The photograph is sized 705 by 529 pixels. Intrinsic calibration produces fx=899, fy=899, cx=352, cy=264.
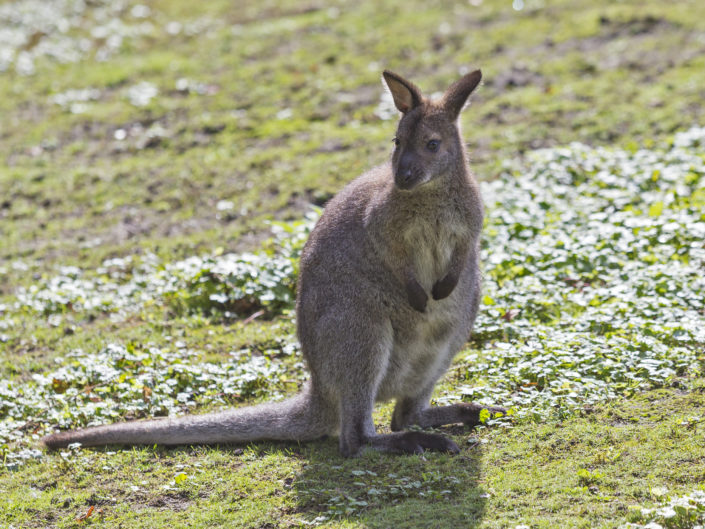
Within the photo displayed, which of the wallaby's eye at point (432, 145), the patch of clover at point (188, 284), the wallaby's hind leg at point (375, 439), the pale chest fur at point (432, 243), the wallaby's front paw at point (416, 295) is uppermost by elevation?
the wallaby's eye at point (432, 145)

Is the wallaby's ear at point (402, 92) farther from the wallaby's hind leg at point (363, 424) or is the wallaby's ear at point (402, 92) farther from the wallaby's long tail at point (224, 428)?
the wallaby's long tail at point (224, 428)

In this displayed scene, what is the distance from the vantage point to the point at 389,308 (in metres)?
4.23

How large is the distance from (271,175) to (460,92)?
4.01 metres

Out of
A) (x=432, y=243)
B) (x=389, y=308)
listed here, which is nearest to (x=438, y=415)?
(x=389, y=308)

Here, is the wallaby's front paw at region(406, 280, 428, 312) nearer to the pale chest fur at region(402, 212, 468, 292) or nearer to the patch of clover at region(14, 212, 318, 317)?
the pale chest fur at region(402, 212, 468, 292)

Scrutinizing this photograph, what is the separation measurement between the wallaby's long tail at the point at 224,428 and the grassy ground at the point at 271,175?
8 centimetres

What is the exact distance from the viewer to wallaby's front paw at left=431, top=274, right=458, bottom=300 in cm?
423

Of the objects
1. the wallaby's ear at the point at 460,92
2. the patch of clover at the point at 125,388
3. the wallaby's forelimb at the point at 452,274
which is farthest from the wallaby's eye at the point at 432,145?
A: the patch of clover at the point at 125,388

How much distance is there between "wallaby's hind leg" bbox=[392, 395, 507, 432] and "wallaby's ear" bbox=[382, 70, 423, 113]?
56.2 inches

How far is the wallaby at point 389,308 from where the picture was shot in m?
4.16

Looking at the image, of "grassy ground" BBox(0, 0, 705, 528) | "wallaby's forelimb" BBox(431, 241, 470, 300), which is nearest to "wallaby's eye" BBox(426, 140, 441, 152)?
"wallaby's forelimb" BBox(431, 241, 470, 300)

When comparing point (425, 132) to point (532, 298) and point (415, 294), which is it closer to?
point (415, 294)

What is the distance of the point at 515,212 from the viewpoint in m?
6.59

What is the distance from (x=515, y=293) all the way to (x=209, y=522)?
2637 millimetres
